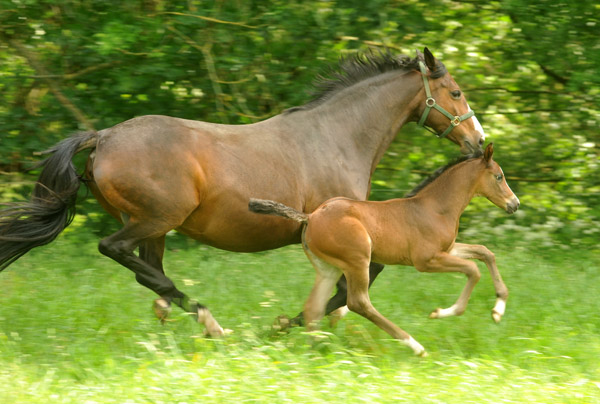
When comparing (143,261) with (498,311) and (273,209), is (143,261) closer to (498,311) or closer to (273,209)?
(273,209)

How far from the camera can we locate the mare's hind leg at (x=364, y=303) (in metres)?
5.64

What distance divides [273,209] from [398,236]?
94 cm

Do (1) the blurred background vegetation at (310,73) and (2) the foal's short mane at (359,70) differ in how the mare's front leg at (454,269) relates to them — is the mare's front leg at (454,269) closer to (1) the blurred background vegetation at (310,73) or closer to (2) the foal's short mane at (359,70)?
(2) the foal's short mane at (359,70)

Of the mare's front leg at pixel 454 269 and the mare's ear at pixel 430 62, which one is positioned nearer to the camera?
the mare's front leg at pixel 454 269

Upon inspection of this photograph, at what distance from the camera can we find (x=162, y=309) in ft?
19.5

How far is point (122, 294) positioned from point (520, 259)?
3.93 meters

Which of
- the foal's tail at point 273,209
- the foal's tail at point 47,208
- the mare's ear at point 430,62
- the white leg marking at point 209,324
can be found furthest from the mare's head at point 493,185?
the foal's tail at point 47,208

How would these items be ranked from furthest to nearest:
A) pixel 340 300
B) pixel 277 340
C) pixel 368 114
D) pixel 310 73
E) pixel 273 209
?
pixel 310 73 → pixel 368 114 → pixel 340 300 → pixel 277 340 → pixel 273 209

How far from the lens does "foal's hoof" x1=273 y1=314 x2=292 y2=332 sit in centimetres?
595

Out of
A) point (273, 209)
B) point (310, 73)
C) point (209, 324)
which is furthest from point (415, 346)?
point (310, 73)

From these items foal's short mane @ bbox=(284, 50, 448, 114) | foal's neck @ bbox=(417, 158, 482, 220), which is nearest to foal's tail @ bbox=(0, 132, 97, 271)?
foal's short mane @ bbox=(284, 50, 448, 114)

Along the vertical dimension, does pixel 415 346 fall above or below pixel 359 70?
below

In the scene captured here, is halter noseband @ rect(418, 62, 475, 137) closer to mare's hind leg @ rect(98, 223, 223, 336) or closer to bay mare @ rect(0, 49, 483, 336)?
bay mare @ rect(0, 49, 483, 336)

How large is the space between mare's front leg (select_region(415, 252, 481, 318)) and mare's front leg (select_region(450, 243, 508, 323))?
0.17 meters
